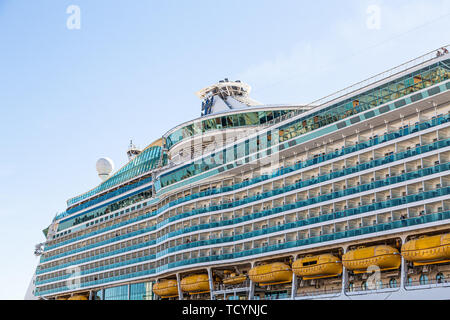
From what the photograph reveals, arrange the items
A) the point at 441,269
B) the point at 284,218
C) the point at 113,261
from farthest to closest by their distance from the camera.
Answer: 1. the point at 113,261
2. the point at 284,218
3. the point at 441,269

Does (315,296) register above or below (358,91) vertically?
A: below

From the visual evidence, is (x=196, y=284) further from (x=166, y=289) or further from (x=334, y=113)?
(x=334, y=113)

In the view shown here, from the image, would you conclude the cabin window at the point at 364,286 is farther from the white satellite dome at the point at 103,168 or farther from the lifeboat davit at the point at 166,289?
the white satellite dome at the point at 103,168

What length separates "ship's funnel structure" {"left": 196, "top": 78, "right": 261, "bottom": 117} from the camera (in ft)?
247

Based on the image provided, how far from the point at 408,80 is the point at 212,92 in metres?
37.5

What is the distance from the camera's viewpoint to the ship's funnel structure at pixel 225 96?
75.4 m

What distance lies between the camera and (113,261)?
77750 mm

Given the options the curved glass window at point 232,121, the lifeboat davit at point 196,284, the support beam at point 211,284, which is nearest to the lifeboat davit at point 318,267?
the support beam at point 211,284

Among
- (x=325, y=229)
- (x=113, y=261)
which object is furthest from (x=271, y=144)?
(x=113, y=261)

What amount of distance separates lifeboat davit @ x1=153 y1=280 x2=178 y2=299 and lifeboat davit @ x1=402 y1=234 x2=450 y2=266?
29.9 m

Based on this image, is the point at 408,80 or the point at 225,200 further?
the point at 225,200

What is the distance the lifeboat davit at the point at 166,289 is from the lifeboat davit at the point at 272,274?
44.5 feet

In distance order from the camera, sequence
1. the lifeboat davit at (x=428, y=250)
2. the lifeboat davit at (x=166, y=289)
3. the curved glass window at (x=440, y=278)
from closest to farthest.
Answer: the lifeboat davit at (x=428, y=250) → the curved glass window at (x=440, y=278) → the lifeboat davit at (x=166, y=289)

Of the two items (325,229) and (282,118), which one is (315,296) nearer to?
(325,229)
